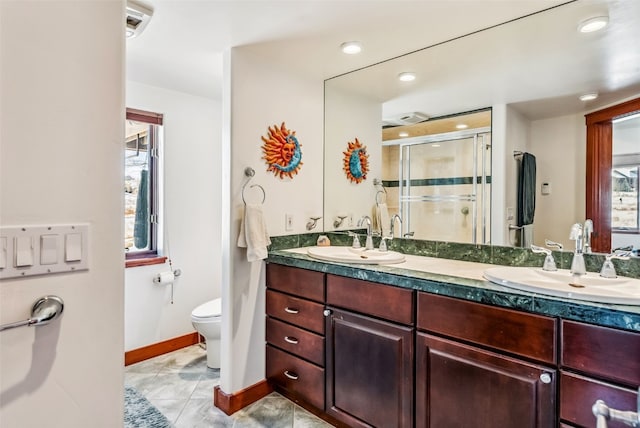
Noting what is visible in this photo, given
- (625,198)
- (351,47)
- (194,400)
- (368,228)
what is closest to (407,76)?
(351,47)

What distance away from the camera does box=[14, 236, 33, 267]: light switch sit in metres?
0.74

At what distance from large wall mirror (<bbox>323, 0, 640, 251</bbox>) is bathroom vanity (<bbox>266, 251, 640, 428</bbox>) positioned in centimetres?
50

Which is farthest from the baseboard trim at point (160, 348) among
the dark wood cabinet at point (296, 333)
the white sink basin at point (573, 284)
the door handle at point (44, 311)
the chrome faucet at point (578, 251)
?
the chrome faucet at point (578, 251)

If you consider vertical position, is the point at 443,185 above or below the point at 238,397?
above

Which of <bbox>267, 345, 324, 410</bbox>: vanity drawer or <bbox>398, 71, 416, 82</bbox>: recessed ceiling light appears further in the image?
<bbox>398, 71, 416, 82</bbox>: recessed ceiling light

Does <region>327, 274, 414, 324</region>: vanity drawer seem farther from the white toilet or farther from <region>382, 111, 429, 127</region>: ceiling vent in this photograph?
<region>382, 111, 429, 127</region>: ceiling vent

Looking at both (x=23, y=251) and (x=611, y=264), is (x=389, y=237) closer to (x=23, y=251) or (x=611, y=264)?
(x=611, y=264)

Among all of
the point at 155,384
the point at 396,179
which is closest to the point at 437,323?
the point at 396,179

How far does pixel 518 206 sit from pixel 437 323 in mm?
839

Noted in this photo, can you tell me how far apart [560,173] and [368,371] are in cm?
136

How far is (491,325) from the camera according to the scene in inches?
51.0

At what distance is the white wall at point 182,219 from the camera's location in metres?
2.65

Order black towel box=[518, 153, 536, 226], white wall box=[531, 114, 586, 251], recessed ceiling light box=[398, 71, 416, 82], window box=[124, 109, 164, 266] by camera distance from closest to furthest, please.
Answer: white wall box=[531, 114, 586, 251], black towel box=[518, 153, 536, 226], recessed ceiling light box=[398, 71, 416, 82], window box=[124, 109, 164, 266]

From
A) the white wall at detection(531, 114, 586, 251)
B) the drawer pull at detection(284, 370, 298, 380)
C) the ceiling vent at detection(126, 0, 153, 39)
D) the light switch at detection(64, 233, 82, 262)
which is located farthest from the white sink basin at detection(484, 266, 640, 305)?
the ceiling vent at detection(126, 0, 153, 39)
